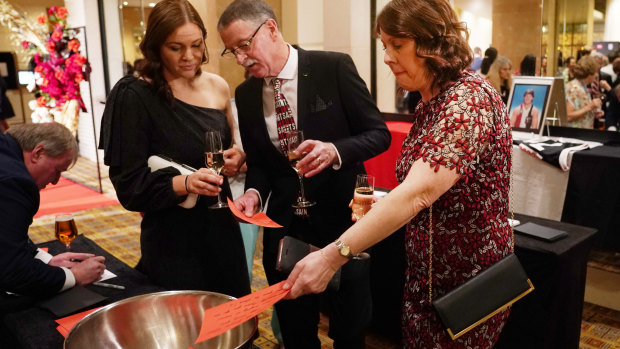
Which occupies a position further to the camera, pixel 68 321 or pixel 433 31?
pixel 68 321

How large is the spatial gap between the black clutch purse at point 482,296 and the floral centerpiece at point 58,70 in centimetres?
615

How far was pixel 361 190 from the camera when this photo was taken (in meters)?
1.73

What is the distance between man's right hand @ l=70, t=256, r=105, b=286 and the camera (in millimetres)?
1723

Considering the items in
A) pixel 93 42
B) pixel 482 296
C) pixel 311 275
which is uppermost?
pixel 93 42

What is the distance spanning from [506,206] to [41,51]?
7.12m

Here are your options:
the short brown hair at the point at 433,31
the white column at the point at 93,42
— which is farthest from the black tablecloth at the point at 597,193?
the white column at the point at 93,42

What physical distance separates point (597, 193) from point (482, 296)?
281 centimetres

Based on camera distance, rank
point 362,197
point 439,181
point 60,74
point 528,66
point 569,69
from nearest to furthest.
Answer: point 439,181, point 362,197, point 569,69, point 528,66, point 60,74

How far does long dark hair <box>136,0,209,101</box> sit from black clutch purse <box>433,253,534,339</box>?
45.9 inches

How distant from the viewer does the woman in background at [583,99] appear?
4449 mm

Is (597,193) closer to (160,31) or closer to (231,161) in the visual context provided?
(231,161)

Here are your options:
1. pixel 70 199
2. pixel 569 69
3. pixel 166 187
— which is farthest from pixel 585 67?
pixel 70 199

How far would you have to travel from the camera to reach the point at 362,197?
1725mm

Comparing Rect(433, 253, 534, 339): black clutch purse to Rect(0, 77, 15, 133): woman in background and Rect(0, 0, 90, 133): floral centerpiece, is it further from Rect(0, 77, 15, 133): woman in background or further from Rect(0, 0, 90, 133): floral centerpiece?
Rect(0, 77, 15, 133): woman in background
